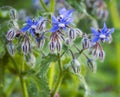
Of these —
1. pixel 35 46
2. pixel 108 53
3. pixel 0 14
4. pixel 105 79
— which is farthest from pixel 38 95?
pixel 108 53

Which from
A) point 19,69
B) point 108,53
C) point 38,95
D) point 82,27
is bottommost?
point 38,95

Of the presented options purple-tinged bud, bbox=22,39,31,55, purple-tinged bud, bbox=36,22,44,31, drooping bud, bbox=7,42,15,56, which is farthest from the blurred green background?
purple-tinged bud, bbox=36,22,44,31

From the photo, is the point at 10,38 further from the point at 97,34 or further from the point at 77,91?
the point at 77,91

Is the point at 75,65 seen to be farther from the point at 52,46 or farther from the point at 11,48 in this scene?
the point at 11,48

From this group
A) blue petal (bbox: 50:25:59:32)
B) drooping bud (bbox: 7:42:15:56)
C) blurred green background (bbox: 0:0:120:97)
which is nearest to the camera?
blue petal (bbox: 50:25:59:32)

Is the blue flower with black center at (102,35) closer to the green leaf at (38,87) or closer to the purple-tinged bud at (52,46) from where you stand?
the purple-tinged bud at (52,46)

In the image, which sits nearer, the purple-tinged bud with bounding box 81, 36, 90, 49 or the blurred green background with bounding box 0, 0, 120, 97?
the purple-tinged bud with bounding box 81, 36, 90, 49

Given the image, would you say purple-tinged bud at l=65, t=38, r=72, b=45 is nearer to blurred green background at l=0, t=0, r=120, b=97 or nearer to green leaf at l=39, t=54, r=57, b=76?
green leaf at l=39, t=54, r=57, b=76

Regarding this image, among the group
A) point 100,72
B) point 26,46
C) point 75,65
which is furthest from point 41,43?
point 100,72
